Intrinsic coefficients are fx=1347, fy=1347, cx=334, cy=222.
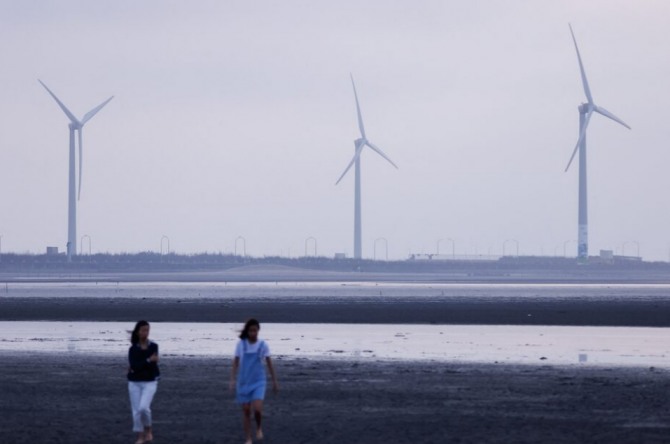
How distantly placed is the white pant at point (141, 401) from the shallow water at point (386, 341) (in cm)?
1771

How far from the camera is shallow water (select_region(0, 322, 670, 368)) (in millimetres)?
39906

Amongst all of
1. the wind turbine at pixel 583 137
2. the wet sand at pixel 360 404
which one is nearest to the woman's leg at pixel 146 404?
the wet sand at pixel 360 404

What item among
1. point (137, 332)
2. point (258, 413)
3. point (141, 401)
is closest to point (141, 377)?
point (141, 401)

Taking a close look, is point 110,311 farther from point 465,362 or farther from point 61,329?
point 465,362

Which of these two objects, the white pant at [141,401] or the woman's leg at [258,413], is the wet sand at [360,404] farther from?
the white pant at [141,401]

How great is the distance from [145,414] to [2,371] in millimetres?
14601

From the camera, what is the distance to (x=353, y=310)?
7206 centimetres

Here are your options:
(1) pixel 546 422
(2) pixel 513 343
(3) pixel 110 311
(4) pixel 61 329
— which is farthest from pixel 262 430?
(3) pixel 110 311

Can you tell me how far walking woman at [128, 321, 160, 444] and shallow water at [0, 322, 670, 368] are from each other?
58.1 ft

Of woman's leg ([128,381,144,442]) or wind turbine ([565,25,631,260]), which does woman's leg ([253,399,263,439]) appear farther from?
wind turbine ([565,25,631,260])

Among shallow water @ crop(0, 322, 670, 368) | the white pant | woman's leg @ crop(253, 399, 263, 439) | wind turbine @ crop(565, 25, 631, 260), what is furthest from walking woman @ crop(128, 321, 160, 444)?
wind turbine @ crop(565, 25, 631, 260)

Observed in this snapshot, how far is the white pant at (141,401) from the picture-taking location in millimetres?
21141

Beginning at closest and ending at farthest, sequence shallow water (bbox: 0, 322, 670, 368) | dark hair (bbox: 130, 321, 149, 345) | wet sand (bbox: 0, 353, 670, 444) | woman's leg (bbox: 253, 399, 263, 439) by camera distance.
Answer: dark hair (bbox: 130, 321, 149, 345) → woman's leg (bbox: 253, 399, 263, 439) → wet sand (bbox: 0, 353, 670, 444) → shallow water (bbox: 0, 322, 670, 368)

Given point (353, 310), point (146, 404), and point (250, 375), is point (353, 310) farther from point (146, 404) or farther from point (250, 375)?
point (250, 375)
